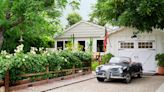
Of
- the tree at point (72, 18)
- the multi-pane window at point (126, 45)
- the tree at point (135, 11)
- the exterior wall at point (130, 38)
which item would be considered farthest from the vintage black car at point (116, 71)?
the tree at point (72, 18)

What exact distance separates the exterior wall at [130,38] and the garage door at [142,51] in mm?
320

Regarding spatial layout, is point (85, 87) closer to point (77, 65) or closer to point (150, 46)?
point (77, 65)

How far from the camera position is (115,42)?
2303cm

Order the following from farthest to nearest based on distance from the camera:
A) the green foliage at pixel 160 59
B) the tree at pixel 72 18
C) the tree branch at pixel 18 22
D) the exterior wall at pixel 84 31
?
the tree at pixel 72 18, the exterior wall at pixel 84 31, the green foliage at pixel 160 59, the tree branch at pixel 18 22

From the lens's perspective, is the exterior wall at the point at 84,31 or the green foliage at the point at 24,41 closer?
the green foliage at the point at 24,41

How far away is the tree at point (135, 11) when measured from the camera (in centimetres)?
1205

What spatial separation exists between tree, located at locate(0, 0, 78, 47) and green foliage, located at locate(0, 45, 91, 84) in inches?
116

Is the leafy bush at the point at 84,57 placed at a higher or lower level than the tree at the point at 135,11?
lower

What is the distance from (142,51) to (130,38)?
143 centimetres

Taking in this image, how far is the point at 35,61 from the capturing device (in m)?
14.3

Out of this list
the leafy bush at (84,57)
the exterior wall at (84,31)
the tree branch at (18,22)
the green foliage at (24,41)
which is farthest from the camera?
the exterior wall at (84,31)

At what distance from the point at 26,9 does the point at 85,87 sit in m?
6.73

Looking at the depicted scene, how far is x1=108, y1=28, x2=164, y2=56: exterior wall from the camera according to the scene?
21.7 metres

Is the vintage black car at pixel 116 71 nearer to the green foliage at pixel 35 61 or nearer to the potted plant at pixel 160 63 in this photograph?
the green foliage at pixel 35 61
